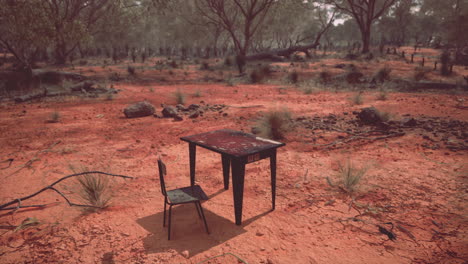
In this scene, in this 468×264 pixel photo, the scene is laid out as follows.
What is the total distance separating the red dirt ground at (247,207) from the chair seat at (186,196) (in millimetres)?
395

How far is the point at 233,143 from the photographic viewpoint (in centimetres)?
340

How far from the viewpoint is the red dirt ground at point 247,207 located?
9.16 ft

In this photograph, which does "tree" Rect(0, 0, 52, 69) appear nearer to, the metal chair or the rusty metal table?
the rusty metal table

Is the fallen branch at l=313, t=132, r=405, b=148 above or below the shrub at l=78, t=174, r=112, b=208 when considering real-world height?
above

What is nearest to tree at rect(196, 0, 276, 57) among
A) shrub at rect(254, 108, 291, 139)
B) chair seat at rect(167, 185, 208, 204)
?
shrub at rect(254, 108, 291, 139)

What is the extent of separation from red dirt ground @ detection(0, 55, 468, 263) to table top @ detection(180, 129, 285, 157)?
2.96 feet

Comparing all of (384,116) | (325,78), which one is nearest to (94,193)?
(384,116)

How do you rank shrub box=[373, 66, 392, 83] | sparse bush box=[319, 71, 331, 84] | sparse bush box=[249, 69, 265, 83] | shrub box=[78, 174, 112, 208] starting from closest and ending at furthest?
1. shrub box=[78, 174, 112, 208]
2. shrub box=[373, 66, 392, 83]
3. sparse bush box=[319, 71, 331, 84]
4. sparse bush box=[249, 69, 265, 83]

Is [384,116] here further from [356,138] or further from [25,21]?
[25,21]

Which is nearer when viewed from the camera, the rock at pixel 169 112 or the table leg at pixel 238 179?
the table leg at pixel 238 179

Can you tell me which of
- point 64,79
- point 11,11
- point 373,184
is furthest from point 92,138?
point 11,11

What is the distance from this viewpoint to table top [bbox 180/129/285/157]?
312cm

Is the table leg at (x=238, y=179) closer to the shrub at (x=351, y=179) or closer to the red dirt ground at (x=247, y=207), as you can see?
the red dirt ground at (x=247, y=207)

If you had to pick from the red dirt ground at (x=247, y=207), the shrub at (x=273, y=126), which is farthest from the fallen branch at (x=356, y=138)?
the shrub at (x=273, y=126)
